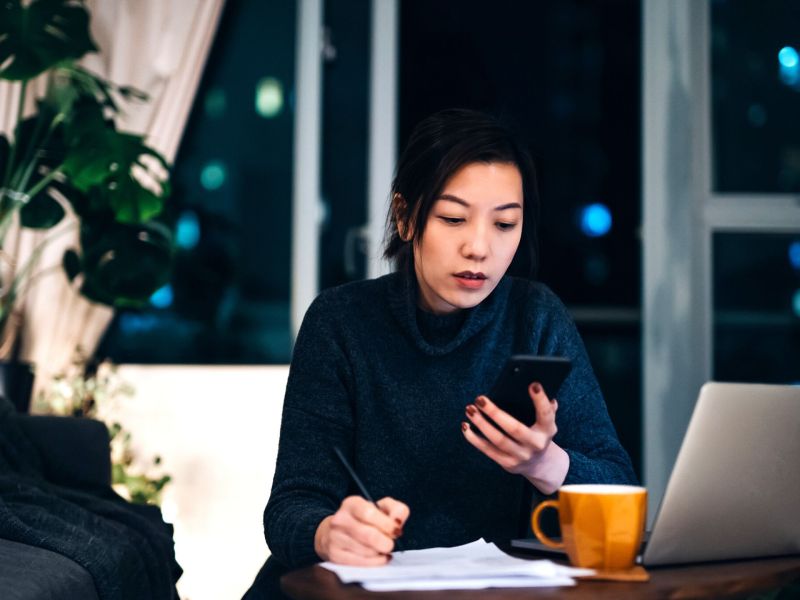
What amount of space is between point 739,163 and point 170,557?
245 cm

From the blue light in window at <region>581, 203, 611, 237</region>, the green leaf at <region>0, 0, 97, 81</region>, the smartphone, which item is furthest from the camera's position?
the blue light in window at <region>581, 203, 611, 237</region>

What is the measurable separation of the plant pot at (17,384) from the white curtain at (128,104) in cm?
51

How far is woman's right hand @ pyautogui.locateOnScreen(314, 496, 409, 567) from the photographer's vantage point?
0.96 m

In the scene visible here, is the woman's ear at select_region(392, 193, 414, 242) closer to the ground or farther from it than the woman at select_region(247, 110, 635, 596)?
farther from it

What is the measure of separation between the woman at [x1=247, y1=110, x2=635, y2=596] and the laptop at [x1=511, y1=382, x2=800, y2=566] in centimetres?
20

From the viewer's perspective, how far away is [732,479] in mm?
1001

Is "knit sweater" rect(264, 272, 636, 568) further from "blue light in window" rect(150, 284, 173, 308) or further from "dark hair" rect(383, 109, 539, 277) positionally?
"blue light in window" rect(150, 284, 173, 308)

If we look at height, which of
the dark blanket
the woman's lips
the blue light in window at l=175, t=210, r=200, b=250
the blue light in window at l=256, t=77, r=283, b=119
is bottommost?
the dark blanket

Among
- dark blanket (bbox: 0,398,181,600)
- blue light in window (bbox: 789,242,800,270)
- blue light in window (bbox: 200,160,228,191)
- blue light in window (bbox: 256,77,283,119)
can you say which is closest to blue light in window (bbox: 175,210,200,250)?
blue light in window (bbox: 200,160,228,191)

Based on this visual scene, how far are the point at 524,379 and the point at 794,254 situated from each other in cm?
289

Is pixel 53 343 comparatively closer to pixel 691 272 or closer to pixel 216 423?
pixel 216 423

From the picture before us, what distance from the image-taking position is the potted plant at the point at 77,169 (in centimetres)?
269

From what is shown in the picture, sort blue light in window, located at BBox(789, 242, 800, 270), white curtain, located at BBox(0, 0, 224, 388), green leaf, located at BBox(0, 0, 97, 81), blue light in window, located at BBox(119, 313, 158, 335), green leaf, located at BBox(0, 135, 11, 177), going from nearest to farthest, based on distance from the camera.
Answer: green leaf, located at BBox(0, 0, 97, 81)
green leaf, located at BBox(0, 135, 11, 177)
white curtain, located at BBox(0, 0, 224, 388)
blue light in window, located at BBox(789, 242, 800, 270)
blue light in window, located at BBox(119, 313, 158, 335)

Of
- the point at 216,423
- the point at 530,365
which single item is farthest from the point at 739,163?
the point at 530,365
